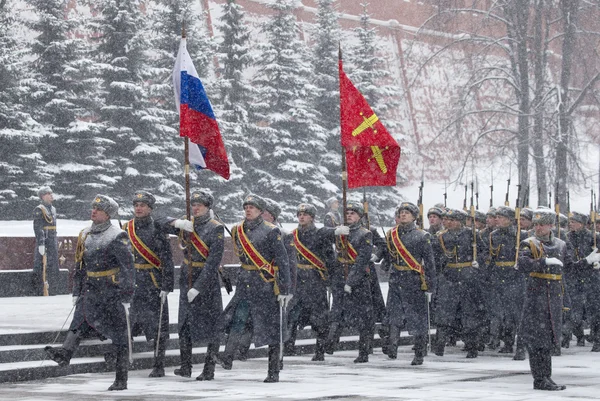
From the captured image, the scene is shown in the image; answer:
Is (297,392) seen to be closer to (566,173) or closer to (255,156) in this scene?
(566,173)

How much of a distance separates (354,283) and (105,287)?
135 inches

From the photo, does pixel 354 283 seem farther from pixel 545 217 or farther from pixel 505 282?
pixel 545 217

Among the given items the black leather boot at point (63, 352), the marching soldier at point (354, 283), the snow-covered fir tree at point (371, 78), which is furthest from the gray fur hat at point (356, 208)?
the snow-covered fir tree at point (371, 78)

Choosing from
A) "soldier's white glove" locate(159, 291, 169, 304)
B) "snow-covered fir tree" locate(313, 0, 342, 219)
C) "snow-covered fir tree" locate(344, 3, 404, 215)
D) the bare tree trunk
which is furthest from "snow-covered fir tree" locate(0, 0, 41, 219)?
"soldier's white glove" locate(159, 291, 169, 304)

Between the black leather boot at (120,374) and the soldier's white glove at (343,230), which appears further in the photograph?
the soldier's white glove at (343,230)

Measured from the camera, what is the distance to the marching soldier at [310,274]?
12.8 metres

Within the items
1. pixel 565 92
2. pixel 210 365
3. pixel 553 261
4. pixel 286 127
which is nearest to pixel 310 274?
pixel 210 365

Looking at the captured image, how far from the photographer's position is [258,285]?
10.5m

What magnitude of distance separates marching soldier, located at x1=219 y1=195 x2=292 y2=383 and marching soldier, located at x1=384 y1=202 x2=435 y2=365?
2237 millimetres

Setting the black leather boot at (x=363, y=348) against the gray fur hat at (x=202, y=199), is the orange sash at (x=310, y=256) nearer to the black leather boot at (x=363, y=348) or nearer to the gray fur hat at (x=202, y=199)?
the black leather boot at (x=363, y=348)

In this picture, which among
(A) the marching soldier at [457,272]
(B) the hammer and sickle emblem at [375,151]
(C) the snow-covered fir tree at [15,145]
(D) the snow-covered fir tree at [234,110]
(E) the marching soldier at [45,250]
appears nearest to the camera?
(B) the hammer and sickle emblem at [375,151]

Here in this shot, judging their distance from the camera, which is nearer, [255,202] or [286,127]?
[255,202]

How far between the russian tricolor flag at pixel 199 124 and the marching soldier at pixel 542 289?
2757 mm

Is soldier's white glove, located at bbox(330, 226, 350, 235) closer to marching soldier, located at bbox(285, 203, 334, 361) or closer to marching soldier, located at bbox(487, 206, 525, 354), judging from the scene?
marching soldier, located at bbox(285, 203, 334, 361)
